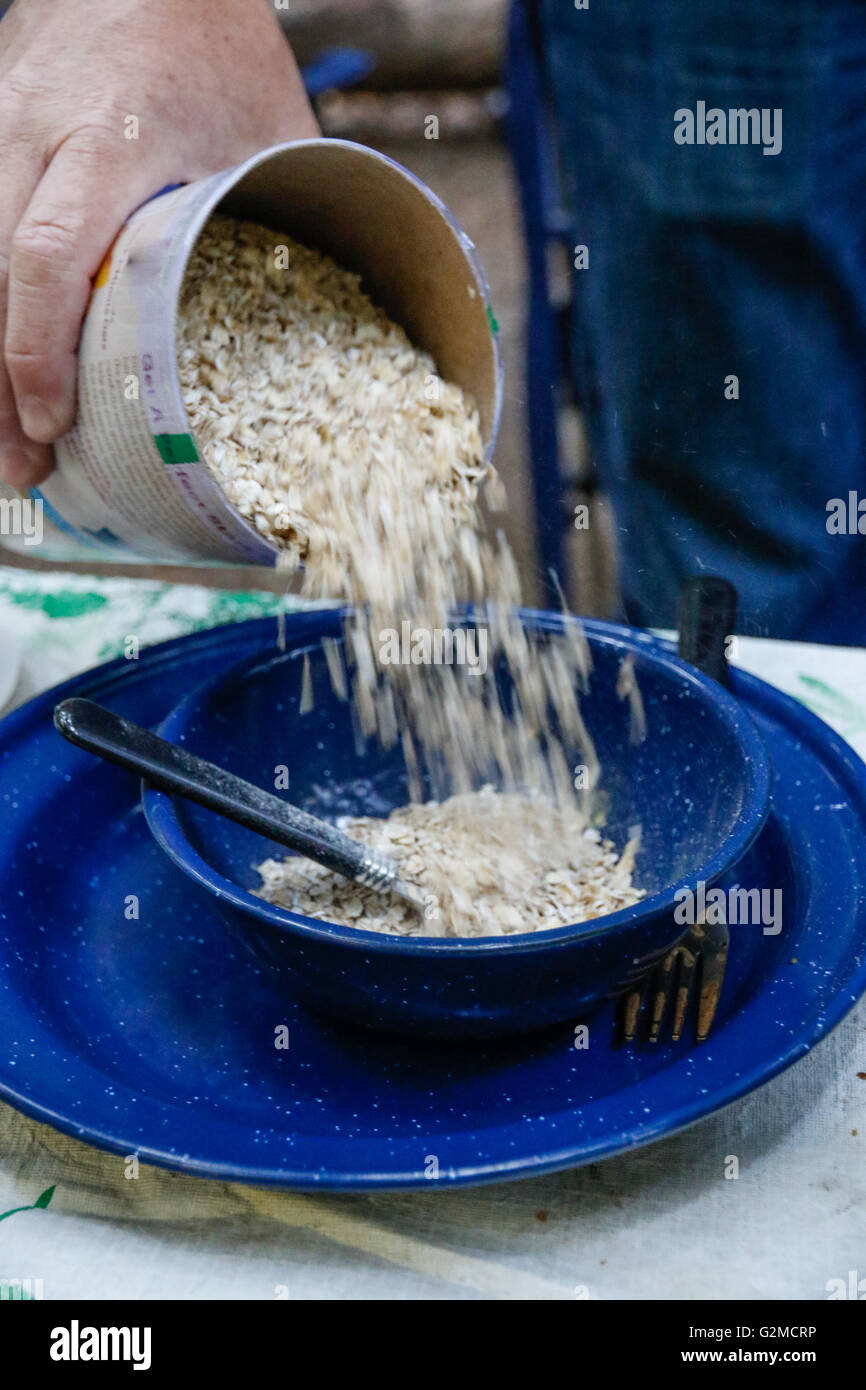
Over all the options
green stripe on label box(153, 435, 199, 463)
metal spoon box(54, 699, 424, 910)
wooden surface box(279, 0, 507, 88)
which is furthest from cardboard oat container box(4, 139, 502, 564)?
wooden surface box(279, 0, 507, 88)

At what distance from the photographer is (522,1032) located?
0.62 m

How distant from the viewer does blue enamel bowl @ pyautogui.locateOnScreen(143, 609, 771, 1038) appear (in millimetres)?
560

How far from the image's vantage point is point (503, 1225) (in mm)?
547

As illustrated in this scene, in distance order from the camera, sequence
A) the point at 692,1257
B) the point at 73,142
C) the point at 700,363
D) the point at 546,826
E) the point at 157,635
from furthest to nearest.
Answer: the point at 700,363 → the point at 157,635 → the point at 546,826 → the point at 73,142 → the point at 692,1257

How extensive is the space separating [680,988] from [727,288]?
2.75ft

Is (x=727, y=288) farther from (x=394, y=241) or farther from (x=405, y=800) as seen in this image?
(x=405, y=800)

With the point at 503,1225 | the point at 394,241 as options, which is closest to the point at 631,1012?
the point at 503,1225

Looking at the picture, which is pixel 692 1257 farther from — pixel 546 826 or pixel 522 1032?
pixel 546 826

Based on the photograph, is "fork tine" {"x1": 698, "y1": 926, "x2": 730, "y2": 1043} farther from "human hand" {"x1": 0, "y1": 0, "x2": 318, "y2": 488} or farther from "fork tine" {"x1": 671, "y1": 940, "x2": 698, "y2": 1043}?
"human hand" {"x1": 0, "y1": 0, "x2": 318, "y2": 488}

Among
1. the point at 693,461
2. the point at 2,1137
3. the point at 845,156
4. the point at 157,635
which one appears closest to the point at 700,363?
the point at 693,461

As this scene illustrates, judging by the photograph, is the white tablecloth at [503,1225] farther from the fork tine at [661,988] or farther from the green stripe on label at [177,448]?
the green stripe on label at [177,448]

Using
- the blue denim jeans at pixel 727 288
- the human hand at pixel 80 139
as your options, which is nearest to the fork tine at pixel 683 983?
the human hand at pixel 80 139

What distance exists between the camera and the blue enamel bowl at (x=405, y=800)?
560 millimetres

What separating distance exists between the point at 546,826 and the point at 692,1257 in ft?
1.10
